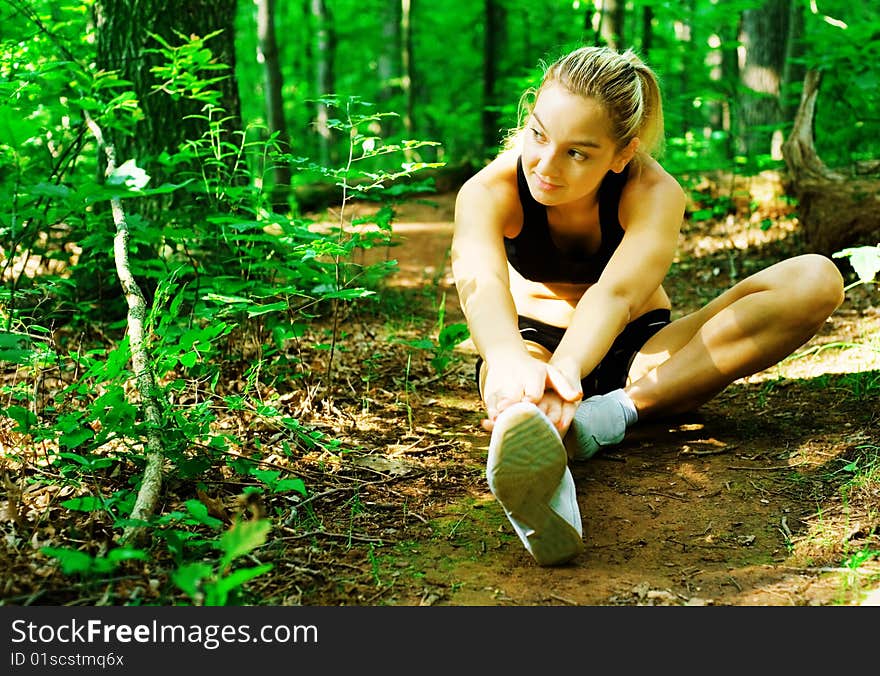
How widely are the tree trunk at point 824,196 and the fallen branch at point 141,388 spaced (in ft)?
13.5

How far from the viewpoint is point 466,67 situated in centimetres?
1638

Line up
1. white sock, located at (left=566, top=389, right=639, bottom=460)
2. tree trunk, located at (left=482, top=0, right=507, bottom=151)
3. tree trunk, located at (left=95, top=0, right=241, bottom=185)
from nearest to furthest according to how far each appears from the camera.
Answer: white sock, located at (left=566, top=389, right=639, bottom=460) < tree trunk, located at (left=95, top=0, right=241, bottom=185) < tree trunk, located at (left=482, top=0, right=507, bottom=151)

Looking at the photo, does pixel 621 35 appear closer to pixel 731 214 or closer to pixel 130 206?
pixel 731 214

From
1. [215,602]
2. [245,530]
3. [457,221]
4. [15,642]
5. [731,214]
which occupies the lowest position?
[731,214]

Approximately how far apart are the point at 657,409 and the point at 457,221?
3.25 feet

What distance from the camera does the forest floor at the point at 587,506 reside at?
1866 millimetres

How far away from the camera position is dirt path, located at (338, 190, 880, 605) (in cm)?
190

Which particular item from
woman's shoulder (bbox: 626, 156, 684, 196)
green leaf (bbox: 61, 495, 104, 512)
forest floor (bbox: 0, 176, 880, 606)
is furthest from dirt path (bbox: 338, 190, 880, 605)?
woman's shoulder (bbox: 626, 156, 684, 196)

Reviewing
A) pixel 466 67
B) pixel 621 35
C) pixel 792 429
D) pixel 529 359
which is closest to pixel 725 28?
pixel 621 35

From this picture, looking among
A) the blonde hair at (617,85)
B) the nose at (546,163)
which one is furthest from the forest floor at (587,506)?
the blonde hair at (617,85)

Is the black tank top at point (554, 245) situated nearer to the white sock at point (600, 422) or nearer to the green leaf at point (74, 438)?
the white sock at point (600, 422)

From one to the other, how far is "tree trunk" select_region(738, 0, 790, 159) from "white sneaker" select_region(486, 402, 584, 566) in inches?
255

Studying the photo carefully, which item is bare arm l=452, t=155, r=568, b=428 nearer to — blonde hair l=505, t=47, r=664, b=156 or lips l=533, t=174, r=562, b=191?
lips l=533, t=174, r=562, b=191

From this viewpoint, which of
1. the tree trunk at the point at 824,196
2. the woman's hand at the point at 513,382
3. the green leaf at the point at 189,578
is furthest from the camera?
the tree trunk at the point at 824,196
